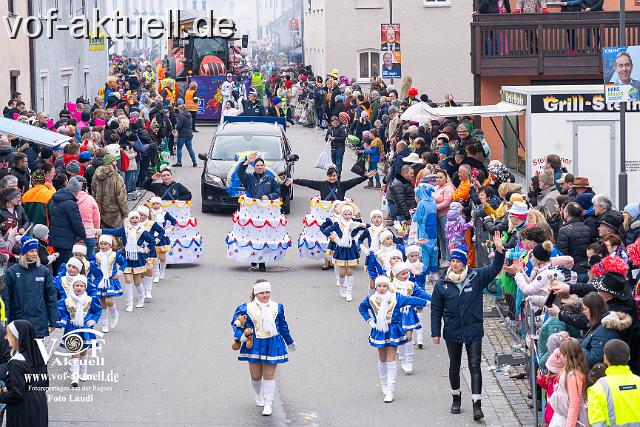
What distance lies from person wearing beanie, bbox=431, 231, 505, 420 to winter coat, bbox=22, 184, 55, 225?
23.9ft

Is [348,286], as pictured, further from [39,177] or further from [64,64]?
[64,64]

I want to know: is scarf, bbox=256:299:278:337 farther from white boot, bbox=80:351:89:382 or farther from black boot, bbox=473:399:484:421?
white boot, bbox=80:351:89:382

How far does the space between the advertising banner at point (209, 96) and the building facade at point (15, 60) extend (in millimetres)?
13659

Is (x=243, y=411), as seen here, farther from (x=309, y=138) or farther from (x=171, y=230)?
(x=309, y=138)

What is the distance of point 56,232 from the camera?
57.7ft

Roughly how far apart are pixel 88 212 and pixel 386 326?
6233 millimetres

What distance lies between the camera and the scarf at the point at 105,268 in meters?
15.8

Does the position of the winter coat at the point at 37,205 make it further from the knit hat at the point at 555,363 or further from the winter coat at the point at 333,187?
the knit hat at the point at 555,363

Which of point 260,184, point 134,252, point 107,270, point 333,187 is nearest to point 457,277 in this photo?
point 107,270

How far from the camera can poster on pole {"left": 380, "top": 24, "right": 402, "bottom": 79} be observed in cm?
3725

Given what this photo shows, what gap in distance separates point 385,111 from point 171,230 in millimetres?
13690

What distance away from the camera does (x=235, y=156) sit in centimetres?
2714

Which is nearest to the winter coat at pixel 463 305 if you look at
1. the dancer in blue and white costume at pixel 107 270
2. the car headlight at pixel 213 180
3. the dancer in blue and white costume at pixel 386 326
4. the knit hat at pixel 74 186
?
the dancer in blue and white costume at pixel 386 326

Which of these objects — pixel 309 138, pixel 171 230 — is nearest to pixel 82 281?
pixel 171 230
